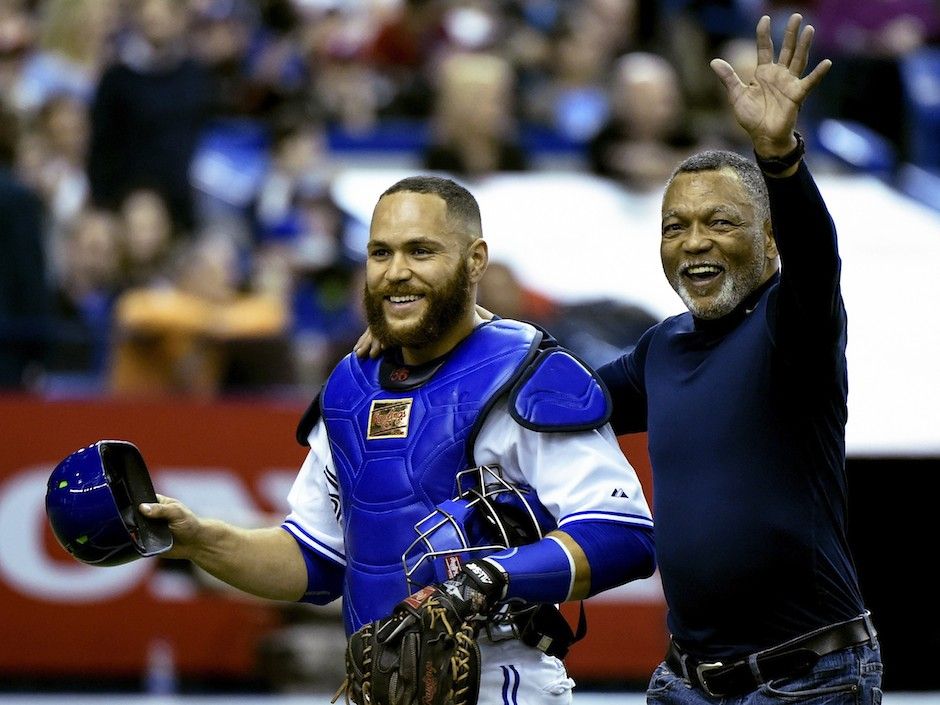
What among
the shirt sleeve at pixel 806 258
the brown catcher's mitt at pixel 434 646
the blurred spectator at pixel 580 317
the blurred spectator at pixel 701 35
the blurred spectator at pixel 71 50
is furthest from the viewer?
the blurred spectator at pixel 701 35

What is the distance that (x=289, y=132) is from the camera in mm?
10680

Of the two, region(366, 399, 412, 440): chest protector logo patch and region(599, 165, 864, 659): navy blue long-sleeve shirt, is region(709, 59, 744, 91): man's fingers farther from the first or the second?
region(366, 399, 412, 440): chest protector logo patch

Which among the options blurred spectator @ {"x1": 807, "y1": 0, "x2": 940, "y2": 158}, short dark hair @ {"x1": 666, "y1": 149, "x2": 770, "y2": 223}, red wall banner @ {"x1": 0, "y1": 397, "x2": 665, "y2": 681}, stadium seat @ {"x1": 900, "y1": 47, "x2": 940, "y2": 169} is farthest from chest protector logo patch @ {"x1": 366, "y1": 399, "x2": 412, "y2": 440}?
stadium seat @ {"x1": 900, "y1": 47, "x2": 940, "y2": 169}

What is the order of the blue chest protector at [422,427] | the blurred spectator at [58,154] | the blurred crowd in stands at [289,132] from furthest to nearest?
the blurred spectator at [58,154] → the blurred crowd in stands at [289,132] → the blue chest protector at [422,427]

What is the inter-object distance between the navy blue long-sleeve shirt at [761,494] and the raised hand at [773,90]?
15.5 inches

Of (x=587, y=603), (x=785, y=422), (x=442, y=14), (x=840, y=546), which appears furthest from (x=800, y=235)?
(x=442, y=14)

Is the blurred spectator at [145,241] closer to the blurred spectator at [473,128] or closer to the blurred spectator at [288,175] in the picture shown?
the blurred spectator at [288,175]

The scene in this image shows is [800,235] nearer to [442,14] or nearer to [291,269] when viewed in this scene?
[291,269]

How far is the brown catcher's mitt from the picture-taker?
3898 millimetres

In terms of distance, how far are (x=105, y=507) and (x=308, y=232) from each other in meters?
5.90

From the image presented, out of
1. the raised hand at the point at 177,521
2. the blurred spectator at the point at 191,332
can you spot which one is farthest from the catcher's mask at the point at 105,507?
the blurred spectator at the point at 191,332

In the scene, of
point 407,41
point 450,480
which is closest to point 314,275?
point 407,41

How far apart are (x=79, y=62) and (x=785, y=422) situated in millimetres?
7974

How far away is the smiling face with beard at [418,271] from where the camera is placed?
4.29m
